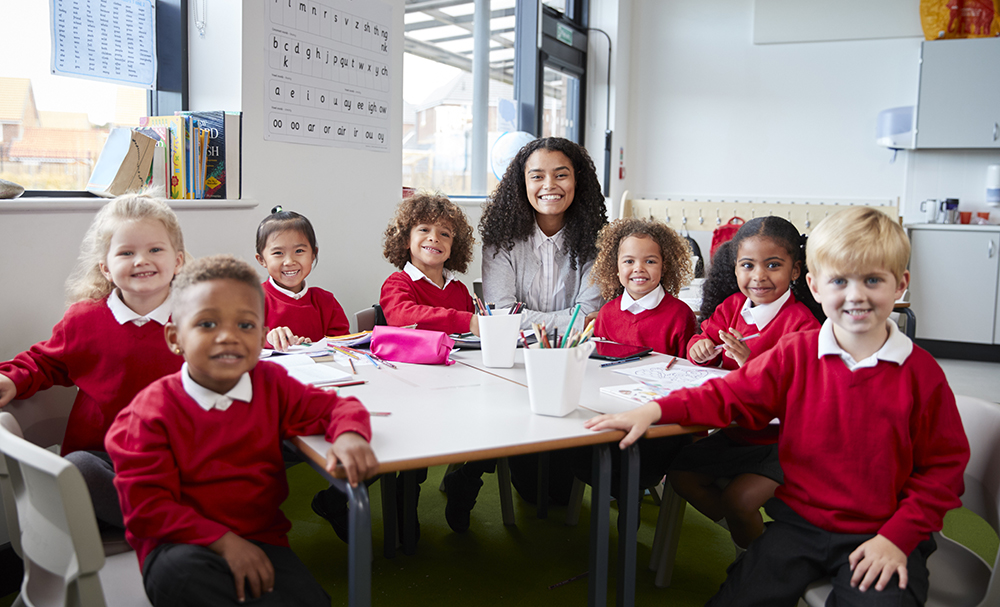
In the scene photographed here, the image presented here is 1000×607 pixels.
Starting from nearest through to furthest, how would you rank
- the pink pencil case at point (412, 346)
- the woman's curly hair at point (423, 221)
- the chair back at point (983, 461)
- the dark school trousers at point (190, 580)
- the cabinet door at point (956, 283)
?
the dark school trousers at point (190, 580), the chair back at point (983, 461), the pink pencil case at point (412, 346), the woman's curly hair at point (423, 221), the cabinet door at point (956, 283)

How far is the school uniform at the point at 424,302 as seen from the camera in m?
2.06

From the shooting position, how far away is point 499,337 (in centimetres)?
171

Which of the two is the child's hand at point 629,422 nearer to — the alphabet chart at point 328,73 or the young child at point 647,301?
the young child at point 647,301

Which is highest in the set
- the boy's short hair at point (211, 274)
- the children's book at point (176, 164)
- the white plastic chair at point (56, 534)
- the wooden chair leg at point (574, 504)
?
the children's book at point (176, 164)

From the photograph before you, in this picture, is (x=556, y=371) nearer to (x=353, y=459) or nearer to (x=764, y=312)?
(x=353, y=459)

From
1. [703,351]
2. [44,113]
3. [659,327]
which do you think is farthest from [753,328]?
[44,113]

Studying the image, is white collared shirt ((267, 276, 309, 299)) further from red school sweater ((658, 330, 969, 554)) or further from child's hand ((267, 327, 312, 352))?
red school sweater ((658, 330, 969, 554))

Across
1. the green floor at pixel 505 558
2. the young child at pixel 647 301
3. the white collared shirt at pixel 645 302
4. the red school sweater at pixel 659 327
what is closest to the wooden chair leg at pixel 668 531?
the green floor at pixel 505 558

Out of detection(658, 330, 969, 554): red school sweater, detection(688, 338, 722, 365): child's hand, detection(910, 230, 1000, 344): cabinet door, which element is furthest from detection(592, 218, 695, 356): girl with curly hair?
detection(910, 230, 1000, 344): cabinet door

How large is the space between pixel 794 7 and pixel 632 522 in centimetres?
539

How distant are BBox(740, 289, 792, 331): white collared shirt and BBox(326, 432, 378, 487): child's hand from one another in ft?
3.69

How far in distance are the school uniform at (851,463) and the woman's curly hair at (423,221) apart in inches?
48.0

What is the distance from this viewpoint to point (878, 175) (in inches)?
219

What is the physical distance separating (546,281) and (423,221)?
1.52 ft
